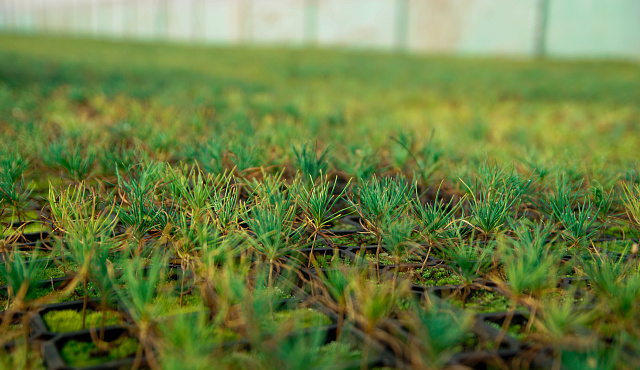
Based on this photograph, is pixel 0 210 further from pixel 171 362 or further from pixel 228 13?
pixel 228 13

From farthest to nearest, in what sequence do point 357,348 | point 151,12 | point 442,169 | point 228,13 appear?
point 151,12 < point 228,13 < point 442,169 < point 357,348

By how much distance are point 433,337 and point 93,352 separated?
722mm

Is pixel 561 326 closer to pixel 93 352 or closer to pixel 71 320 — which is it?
pixel 93 352

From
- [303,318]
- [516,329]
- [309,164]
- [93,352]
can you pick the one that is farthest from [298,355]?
[309,164]

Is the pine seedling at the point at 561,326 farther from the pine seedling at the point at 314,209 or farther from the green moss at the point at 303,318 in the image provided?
the pine seedling at the point at 314,209

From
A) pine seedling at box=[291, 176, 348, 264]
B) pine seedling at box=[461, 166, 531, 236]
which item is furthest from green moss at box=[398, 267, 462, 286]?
pine seedling at box=[291, 176, 348, 264]

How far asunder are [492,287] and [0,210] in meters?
1.58

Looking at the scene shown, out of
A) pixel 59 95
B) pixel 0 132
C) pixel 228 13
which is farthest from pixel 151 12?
pixel 0 132

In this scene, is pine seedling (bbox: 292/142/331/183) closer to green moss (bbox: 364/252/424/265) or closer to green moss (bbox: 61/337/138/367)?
green moss (bbox: 364/252/424/265)

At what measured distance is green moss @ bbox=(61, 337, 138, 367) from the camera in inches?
49.3

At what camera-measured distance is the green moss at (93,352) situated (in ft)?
4.11

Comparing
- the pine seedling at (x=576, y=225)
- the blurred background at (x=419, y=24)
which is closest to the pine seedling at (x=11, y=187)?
the pine seedling at (x=576, y=225)

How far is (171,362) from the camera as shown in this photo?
980 millimetres

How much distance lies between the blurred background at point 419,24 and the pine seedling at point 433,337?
46.4 feet
